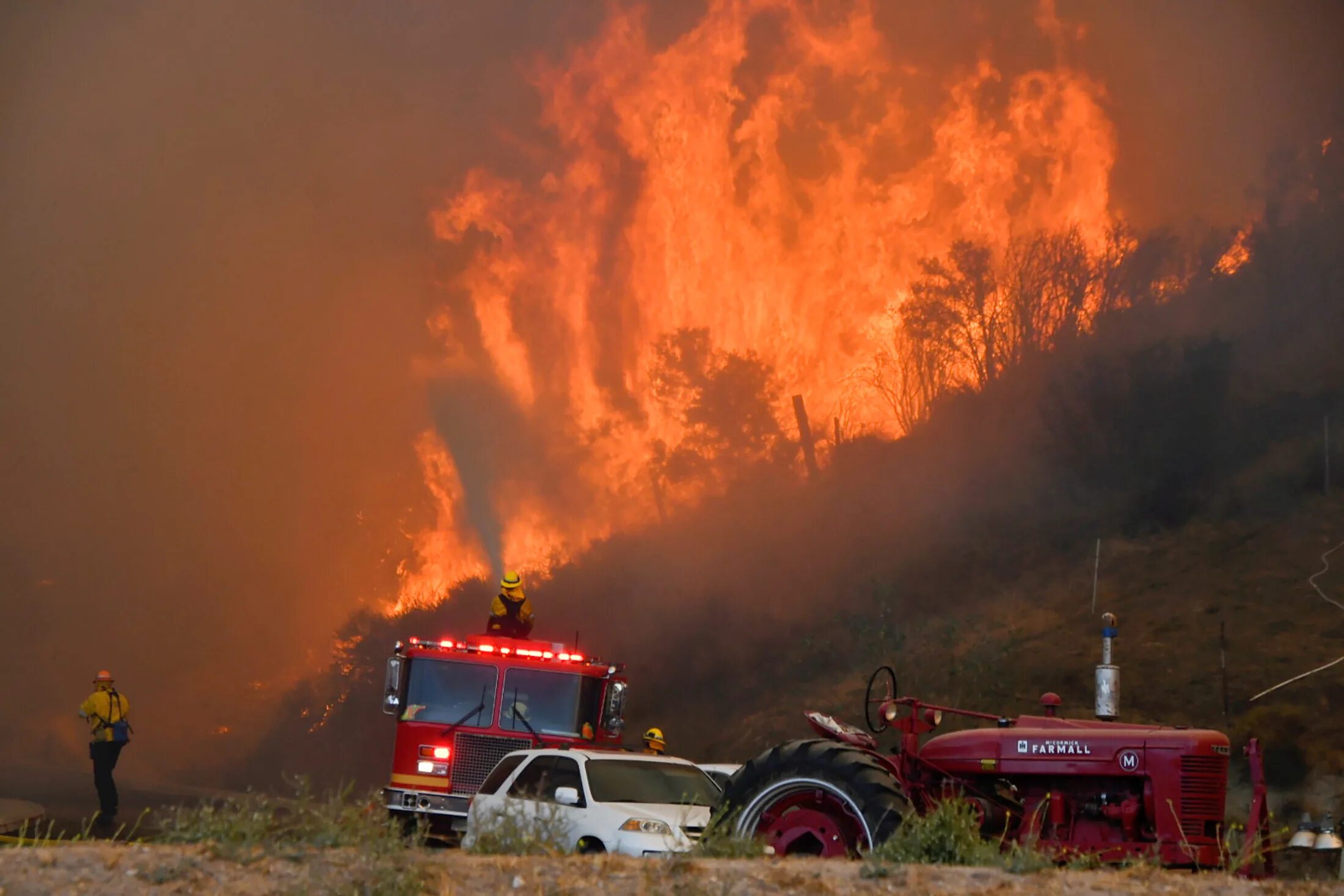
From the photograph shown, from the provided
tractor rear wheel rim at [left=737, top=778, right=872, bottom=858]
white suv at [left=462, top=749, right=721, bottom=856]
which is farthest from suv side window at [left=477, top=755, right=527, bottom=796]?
tractor rear wheel rim at [left=737, top=778, right=872, bottom=858]

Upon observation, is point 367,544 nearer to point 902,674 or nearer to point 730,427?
point 730,427

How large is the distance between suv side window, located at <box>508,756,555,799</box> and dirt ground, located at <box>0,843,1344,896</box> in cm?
518

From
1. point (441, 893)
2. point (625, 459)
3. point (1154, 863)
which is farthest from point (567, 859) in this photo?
point (625, 459)

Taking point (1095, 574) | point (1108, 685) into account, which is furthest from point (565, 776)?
point (1095, 574)

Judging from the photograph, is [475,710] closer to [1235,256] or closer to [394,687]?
[394,687]

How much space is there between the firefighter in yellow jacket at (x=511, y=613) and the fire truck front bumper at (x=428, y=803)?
2755 mm

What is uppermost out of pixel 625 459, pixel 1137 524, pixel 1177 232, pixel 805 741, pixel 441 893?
pixel 1177 232

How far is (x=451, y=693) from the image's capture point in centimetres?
1702

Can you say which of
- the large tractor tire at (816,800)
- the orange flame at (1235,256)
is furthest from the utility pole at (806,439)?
the large tractor tire at (816,800)

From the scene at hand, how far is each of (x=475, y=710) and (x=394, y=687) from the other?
100 centimetres

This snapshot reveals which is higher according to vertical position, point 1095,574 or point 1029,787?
point 1095,574

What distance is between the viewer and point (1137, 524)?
30.7 meters

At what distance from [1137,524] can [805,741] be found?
869 inches

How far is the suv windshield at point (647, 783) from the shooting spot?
13.0 metres
